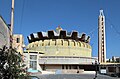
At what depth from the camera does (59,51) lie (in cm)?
8850

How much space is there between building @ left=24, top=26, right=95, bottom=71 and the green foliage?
60789 millimetres

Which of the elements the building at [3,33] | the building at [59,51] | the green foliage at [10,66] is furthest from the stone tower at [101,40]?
the green foliage at [10,66]

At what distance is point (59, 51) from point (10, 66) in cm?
7721

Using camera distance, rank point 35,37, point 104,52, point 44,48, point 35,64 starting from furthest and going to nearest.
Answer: point 104,52
point 35,37
point 44,48
point 35,64

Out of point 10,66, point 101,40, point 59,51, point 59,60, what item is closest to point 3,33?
point 10,66

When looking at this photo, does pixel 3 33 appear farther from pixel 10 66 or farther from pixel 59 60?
pixel 59 60

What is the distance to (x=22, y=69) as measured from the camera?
1192 cm

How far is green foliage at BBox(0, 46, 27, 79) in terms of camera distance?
11.2 metres

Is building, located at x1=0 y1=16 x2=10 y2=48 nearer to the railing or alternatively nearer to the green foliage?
the green foliage

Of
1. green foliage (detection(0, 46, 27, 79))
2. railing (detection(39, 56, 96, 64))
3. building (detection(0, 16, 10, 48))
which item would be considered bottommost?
railing (detection(39, 56, 96, 64))

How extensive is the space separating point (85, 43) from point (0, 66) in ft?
288

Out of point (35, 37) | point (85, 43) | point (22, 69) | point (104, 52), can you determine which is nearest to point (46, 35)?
point (35, 37)

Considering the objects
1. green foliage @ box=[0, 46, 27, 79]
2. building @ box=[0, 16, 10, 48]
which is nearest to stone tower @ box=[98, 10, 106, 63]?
building @ box=[0, 16, 10, 48]

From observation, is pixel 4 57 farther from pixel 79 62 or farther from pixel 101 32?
pixel 101 32
